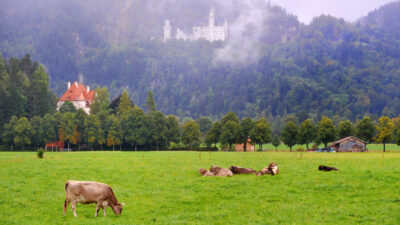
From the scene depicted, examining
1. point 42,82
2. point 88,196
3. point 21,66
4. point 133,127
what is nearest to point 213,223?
point 88,196

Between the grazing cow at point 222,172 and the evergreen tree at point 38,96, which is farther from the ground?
the evergreen tree at point 38,96

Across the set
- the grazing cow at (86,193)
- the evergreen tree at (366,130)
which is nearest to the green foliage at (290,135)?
the evergreen tree at (366,130)

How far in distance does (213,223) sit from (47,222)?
6968mm

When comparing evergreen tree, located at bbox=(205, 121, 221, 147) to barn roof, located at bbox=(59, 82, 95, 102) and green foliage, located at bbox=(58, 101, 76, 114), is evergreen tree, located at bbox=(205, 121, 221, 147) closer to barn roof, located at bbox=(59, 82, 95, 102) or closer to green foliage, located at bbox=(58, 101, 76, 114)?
green foliage, located at bbox=(58, 101, 76, 114)

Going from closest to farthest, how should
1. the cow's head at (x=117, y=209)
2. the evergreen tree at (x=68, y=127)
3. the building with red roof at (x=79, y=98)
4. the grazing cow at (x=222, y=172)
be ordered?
the cow's head at (x=117, y=209) < the grazing cow at (x=222, y=172) < the evergreen tree at (x=68, y=127) < the building with red roof at (x=79, y=98)

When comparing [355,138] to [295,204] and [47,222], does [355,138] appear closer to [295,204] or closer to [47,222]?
[295,204]

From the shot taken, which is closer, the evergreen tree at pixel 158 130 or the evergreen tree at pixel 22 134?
the evergreen tree at pixel 22 134

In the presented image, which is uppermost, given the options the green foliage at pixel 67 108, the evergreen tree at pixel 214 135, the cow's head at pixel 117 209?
the green foliage at pixel 67 108

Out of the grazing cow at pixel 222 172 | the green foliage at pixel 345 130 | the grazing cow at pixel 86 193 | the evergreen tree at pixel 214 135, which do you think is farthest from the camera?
the evergreen tree at pixel 214 135

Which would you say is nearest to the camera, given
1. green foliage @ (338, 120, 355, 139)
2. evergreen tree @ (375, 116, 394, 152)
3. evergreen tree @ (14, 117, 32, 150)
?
evergreen tree @ (375, 116, 394, 152)

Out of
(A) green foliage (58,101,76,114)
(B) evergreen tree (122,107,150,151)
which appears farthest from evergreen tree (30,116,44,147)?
(A) green foliage (58,101,76,114)

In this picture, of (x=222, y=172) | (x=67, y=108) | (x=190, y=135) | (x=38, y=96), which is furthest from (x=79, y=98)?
(x=222, y=172)

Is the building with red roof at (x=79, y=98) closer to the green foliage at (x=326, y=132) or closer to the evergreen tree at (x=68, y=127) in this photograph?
the evergreen tree at (x=68, y=127)

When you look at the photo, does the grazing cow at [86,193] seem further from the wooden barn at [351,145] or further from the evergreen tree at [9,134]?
the evergreen tree at [9,134]
